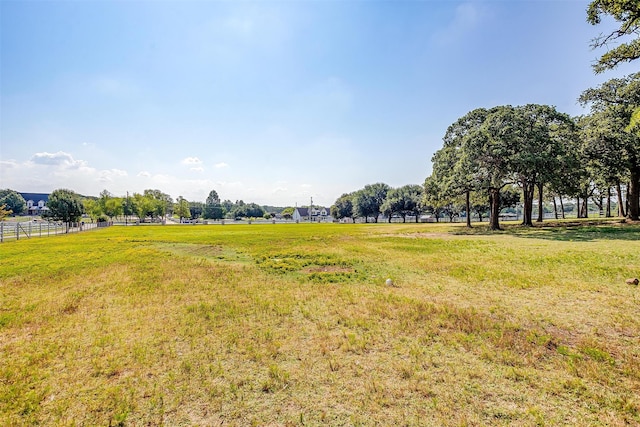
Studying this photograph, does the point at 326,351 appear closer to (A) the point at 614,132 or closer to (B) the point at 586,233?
(B) the point at 586,233

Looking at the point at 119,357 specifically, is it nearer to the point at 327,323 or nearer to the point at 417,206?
the point at 327,323

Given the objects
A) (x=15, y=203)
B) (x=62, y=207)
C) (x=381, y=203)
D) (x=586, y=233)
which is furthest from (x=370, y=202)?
(x=15, y=203)

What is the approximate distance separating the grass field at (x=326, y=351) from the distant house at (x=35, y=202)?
14018 centimetres

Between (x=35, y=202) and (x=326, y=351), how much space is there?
6229 inches

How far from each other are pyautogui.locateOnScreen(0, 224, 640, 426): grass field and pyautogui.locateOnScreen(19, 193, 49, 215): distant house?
460 ft

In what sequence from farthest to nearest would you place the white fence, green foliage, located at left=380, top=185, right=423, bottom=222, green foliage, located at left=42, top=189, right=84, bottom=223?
green foliage, located at left=380, top=185, right=423, bottom=222, green foliage, located at left=42, top=189, right=84, bottom=223, the white fence

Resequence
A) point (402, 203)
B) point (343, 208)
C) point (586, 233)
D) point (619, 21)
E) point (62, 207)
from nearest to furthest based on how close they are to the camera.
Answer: point (619, 21)
point (586, 233)
point (62, 207)
point (402, 203)
point (343, 208)

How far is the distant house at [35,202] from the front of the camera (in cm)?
10958

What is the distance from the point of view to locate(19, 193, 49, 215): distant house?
110 m

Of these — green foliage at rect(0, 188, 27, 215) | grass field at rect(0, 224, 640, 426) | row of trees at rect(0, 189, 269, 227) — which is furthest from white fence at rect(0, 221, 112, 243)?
green foliage at rect(0, 188, 27, 215)

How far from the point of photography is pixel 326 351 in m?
4.42

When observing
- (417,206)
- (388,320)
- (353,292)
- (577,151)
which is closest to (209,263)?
(353,292)

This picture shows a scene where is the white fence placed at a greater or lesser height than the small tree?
lesser

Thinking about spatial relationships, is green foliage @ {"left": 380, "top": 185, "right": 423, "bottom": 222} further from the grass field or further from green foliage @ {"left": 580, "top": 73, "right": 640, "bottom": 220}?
the grass field
